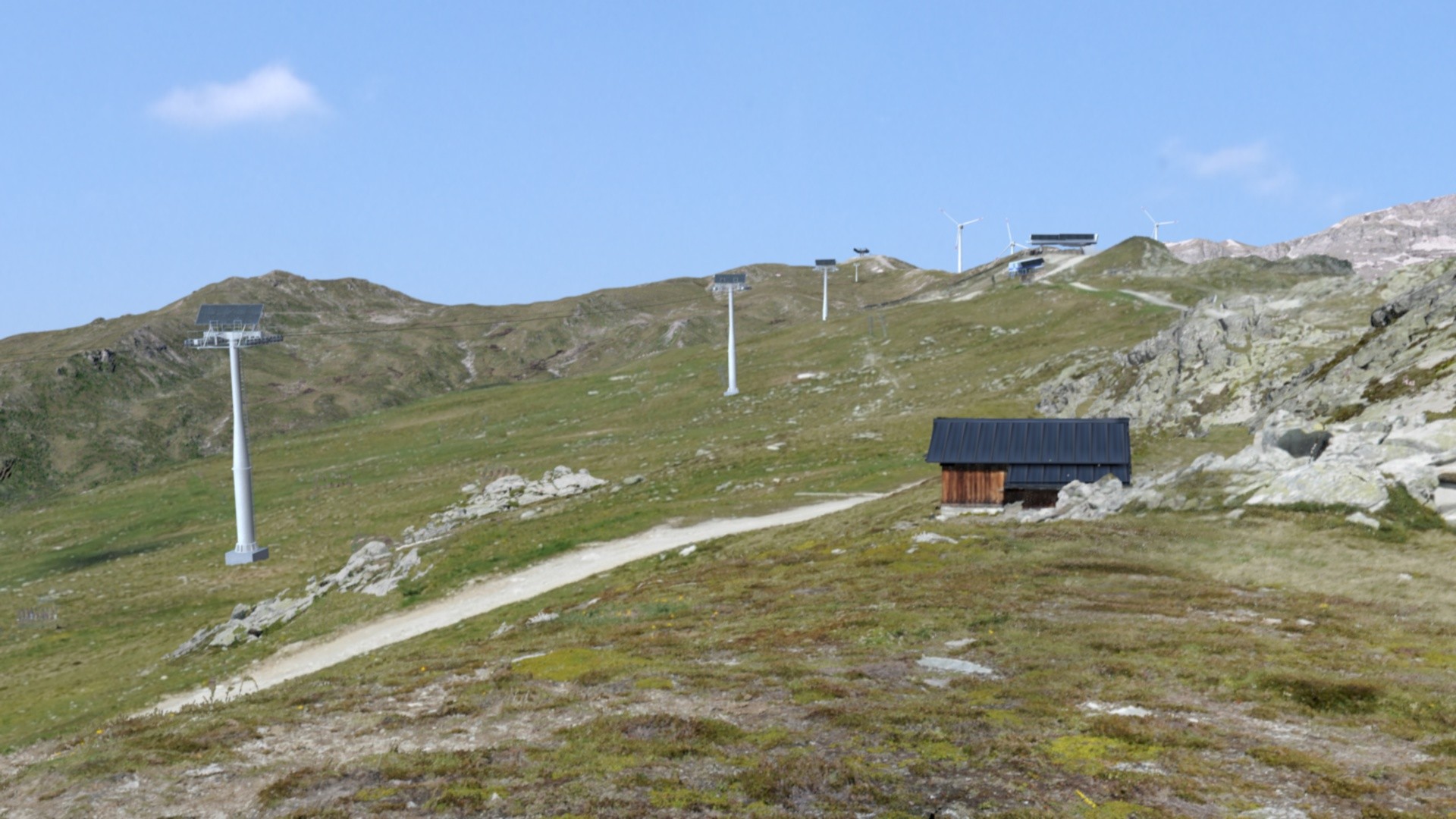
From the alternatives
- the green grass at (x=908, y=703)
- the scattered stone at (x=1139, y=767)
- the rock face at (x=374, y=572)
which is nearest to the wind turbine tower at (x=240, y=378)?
the rock face at (x=374, y=572)

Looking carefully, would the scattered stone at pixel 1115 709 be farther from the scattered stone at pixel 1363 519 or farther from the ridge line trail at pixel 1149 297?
the ridge line trail at pixel 1149 297

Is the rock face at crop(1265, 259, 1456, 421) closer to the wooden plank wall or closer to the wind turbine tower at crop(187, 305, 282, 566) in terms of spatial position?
the wooden plank wall

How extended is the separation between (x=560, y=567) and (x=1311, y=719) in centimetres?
5056

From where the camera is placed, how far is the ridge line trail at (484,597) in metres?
53.0

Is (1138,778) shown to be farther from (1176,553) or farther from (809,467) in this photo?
(809,467)

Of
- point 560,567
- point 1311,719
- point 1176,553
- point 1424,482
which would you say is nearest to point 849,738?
point 1311,719

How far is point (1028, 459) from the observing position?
65000 mm

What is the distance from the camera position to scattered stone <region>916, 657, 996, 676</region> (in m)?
29.0

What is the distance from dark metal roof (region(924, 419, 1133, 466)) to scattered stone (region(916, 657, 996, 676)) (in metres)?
34.8

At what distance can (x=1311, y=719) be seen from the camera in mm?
24219

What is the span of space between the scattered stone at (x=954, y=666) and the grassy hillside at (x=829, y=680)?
50 centimetres

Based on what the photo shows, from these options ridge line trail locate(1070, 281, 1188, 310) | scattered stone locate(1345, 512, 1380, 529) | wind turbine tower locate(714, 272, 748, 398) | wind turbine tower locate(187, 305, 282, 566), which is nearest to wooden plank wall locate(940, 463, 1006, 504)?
scattered stone locate(1345, 512, 1380, 529)

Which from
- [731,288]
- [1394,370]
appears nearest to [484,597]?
[1394,370]

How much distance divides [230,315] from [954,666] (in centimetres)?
9817
